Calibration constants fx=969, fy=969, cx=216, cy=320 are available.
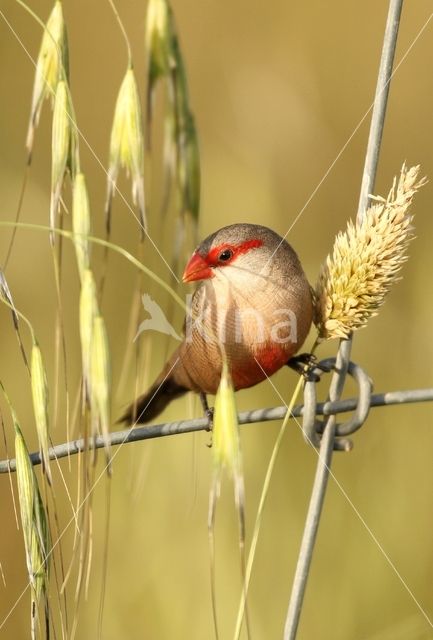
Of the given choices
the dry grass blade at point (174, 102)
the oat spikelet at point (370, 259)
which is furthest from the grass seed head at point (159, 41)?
the oat spikelet at point (370, 259)

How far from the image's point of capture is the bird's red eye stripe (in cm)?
208

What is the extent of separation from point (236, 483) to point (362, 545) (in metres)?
1.29

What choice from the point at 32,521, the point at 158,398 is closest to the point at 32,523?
the point at 32,521

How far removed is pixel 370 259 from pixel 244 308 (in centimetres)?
49

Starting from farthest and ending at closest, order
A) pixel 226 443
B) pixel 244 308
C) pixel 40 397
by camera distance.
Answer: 1. pixel 244 308
2. pixel 40 397
3. pixel 226 443

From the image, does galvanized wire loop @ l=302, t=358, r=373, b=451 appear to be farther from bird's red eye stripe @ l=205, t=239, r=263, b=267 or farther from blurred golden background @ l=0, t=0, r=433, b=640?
bird's red eye stripe @ l=205, t=239, r=263, b=267

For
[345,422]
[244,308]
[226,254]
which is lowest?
[345,422]

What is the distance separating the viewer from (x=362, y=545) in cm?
227

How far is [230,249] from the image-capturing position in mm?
2088

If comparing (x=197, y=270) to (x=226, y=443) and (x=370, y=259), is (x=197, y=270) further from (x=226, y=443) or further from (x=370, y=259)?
(x=226, y=443)

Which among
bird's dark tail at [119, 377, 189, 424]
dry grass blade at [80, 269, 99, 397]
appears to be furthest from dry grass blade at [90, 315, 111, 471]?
bird's dark tail at [119, 377, 189, 424]

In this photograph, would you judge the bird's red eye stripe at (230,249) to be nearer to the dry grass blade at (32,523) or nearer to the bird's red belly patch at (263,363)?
the bird's red belly patch at (263,363)

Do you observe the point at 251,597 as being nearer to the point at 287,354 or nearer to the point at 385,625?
the point at 385,625

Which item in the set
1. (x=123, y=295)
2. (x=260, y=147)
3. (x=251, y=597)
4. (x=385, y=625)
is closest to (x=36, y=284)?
(x=123, y=295)
